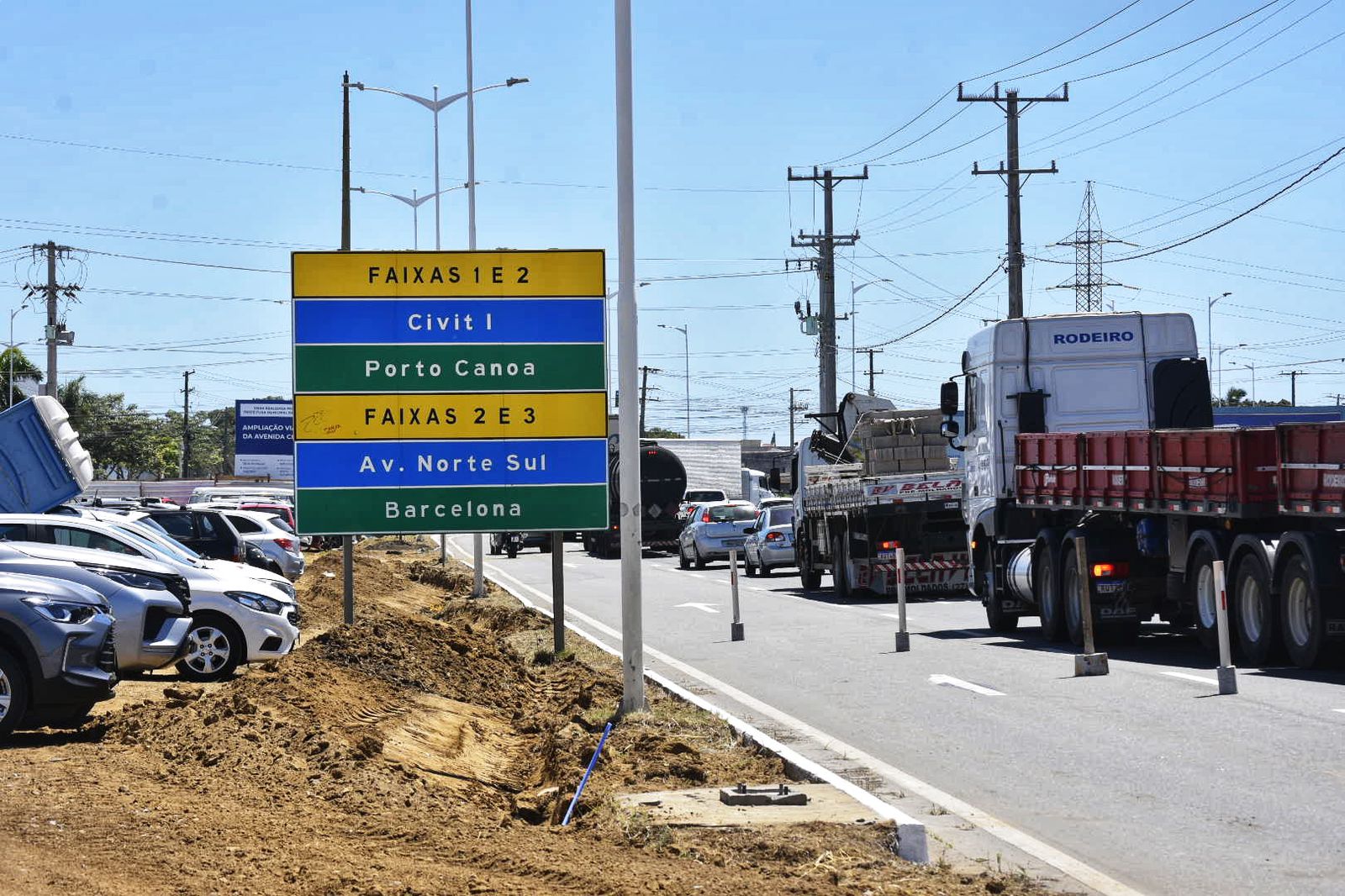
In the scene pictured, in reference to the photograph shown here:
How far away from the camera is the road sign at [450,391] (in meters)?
16.2

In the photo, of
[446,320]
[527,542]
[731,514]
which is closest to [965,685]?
[446,320]

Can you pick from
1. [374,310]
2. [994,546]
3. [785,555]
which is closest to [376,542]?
[785,555]

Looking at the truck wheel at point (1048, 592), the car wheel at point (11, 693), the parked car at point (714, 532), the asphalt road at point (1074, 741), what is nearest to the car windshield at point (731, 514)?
the parked car at point (714, 532)

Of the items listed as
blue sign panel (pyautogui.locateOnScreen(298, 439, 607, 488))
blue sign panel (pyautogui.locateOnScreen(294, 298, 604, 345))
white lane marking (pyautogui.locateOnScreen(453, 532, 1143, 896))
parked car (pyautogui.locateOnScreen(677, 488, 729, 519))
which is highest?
blue sign panel (pyautogui.locateOnScreen(294, 298, 604, 345))

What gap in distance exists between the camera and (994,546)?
74.4 feet

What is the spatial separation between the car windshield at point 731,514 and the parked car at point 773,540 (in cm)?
447

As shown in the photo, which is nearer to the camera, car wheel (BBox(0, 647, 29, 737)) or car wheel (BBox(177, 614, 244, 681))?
car wheel (BBox(0, 647, 29, 737))

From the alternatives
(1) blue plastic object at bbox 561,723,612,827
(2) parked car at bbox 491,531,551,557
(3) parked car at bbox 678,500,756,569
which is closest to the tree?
(2) parked car at bbox 491,531,551,557

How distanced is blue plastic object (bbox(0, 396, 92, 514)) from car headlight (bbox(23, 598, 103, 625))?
1662 cm

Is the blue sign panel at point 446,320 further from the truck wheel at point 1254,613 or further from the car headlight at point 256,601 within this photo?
the truck wheel at point 1254,613

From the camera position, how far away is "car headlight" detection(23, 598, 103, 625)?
39.8 feet

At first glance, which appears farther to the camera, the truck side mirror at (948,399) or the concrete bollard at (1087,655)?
the truck side mirror at (948,399)

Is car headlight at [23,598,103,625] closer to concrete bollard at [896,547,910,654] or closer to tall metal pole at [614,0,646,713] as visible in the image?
tall metal pole at [614,0,646,713]

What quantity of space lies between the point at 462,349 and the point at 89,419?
115530 millimetres
